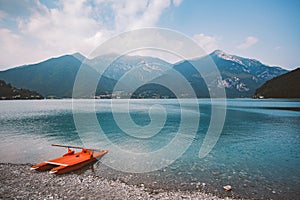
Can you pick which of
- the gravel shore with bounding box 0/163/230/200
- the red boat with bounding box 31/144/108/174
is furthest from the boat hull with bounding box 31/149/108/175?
the gravel shore with bounding box 0/163/230/200

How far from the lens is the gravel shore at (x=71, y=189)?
11242mm

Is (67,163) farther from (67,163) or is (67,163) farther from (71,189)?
(71,189)

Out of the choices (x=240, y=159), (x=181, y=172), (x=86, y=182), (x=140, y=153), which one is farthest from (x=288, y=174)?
(x=86, y=182)

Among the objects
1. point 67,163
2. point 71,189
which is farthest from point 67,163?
point 71,189

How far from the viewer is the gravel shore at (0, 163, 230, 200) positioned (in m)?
11.2

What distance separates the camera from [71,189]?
12.2 m

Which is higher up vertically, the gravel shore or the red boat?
the red boat

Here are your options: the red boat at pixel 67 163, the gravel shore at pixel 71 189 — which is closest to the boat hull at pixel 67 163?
the red boat at pixel 67 163

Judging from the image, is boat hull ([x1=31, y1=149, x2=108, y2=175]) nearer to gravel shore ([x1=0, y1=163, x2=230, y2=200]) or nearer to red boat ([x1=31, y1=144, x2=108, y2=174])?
red boat ([x1=31, y1=144, x2=108, y2=174])

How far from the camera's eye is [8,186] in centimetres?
1244

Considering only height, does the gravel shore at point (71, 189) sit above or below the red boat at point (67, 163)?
below

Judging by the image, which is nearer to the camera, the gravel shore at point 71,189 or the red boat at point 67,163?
the gravel shore at point 71,189

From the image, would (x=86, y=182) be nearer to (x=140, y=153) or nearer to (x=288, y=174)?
(x=140, y=153)

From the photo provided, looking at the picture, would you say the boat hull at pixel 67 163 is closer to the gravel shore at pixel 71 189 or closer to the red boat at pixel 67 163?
the red boat at pixel 67 163
